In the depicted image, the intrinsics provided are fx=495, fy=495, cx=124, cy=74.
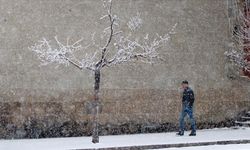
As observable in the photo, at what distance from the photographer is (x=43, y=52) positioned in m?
14.1

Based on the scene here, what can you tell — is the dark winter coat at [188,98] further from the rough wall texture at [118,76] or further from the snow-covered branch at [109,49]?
the snow-covered branch at [109,49]

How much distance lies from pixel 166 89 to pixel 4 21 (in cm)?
564

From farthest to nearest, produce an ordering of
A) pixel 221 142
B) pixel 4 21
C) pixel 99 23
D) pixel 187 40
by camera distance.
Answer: pixel 187 40 < pixel 99 23 < pixel 4 21 < pixel 221 142

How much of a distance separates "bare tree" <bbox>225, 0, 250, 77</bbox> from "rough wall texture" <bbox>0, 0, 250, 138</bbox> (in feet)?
0.92

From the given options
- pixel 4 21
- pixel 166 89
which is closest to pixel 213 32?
pixel 166 89

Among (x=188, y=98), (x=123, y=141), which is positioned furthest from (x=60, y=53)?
(x=188, y=98)

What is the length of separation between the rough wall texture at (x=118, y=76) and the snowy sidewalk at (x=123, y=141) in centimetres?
81

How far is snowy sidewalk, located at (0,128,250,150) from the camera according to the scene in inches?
493

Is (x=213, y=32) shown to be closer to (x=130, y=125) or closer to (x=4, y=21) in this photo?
(x=130, y=125)

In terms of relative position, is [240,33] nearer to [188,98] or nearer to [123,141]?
[188,98]

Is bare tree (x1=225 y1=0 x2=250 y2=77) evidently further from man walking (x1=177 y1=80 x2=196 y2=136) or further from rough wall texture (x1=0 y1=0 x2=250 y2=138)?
man walking (x1=177 y1=80 x2=196 y2=136)

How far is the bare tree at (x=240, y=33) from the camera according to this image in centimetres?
1722

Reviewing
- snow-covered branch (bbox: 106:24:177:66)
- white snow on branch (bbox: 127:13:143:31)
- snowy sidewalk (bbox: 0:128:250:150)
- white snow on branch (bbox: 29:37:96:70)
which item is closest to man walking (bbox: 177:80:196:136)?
snowy sidewalk (bbox: 0:128:250:150)

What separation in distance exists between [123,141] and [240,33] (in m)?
6.45
